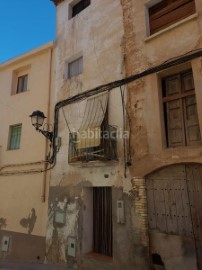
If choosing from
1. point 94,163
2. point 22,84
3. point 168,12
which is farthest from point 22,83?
point 168,12

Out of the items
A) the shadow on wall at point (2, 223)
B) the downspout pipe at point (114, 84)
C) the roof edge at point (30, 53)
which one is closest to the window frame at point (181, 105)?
the downspout pipe at point (114, 84)

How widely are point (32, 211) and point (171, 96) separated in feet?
21.1

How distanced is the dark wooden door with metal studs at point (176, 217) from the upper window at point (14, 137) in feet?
21.0

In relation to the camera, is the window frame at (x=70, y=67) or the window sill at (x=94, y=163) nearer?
the window sill at (x=94, y=163)

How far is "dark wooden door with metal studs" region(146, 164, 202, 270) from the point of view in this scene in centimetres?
493

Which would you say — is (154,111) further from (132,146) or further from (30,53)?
(30,53)

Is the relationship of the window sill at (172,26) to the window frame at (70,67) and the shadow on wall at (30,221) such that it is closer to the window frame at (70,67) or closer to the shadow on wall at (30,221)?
the window frame at (70,67)

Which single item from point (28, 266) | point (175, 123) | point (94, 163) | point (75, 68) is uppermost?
point (75, 68)

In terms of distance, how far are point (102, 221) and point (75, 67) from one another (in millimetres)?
5957

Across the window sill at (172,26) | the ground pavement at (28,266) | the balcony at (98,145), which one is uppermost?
the window sill at (172,26)

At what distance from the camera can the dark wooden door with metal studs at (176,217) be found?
4934 mm

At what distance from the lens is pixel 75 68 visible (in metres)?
9.05

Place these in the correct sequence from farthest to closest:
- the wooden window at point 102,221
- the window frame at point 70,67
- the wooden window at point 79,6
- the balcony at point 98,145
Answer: the wooden window at point 79,6 < the window frame at point 70,67 < the wooden window at point 102,221 < the balcony at point 98,145

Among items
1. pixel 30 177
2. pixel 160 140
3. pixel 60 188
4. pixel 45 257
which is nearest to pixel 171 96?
pixel 160 140
